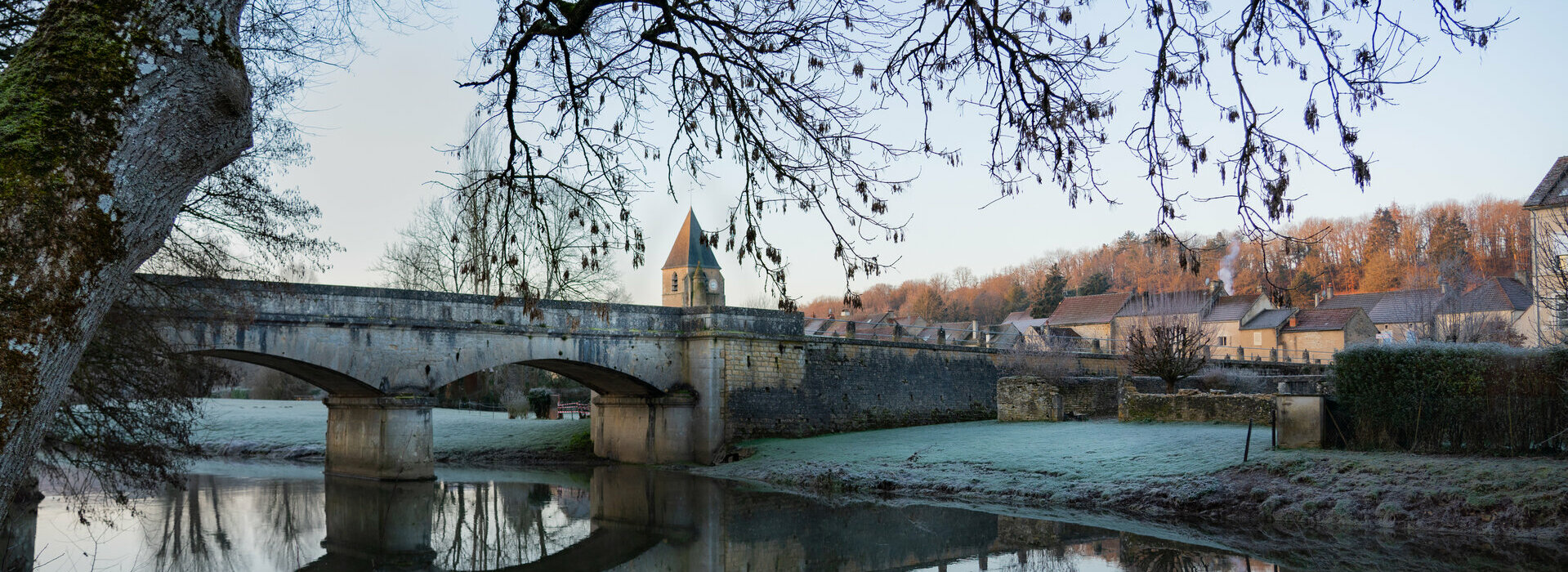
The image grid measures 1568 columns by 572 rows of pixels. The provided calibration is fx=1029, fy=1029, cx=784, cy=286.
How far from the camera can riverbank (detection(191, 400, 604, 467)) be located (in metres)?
21.9

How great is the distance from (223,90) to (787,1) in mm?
2624

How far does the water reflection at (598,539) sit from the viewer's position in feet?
30.0

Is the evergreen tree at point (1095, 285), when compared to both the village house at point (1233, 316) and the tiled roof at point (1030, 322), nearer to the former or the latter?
the tiled roof at point (1030, 322)

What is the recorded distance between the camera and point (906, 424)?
79.6 ft

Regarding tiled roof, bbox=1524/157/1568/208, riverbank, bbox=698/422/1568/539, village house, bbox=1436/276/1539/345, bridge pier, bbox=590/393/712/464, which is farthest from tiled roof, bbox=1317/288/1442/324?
bridge pier, bbox=590/393/712/464

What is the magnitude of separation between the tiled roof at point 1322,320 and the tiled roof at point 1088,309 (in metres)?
7.45

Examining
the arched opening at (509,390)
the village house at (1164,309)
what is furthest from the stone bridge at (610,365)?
the village house at (1164,309)

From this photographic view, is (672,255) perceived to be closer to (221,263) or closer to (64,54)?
(221,263)

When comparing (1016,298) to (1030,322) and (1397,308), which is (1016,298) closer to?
(1030,322)

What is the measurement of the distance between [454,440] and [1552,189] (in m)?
24.1

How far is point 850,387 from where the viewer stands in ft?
76.4

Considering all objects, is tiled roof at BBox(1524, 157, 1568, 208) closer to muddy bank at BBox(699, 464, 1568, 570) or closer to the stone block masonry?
the stone block masonry

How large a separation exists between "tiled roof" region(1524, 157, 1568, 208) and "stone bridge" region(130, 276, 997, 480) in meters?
12.5

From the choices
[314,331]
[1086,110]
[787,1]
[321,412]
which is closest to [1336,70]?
[1086,110]
